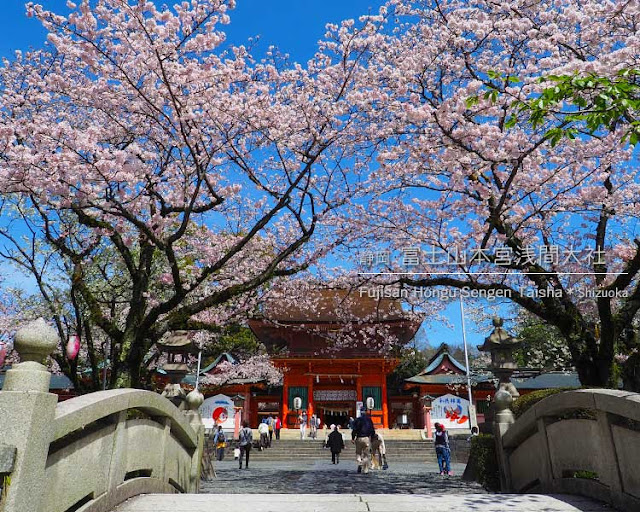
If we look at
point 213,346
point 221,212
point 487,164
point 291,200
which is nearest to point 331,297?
point 213,346

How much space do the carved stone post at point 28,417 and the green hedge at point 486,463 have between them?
7.32m

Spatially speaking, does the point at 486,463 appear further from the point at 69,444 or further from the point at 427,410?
the point at 427,410

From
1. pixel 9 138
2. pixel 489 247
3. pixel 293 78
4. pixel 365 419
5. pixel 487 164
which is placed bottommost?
pixel 365 419

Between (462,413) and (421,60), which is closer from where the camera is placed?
(421,60)

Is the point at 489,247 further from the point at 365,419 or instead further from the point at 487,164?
the point at 365,419

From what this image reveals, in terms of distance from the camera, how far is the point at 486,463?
8477 millimetres

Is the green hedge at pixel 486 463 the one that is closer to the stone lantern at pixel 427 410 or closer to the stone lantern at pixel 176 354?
the stone lantern at pixel 176 354

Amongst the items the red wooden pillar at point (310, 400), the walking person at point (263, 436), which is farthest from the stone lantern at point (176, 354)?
the red wooden pillar at point (310, 400)

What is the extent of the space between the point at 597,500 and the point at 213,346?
95.8ft

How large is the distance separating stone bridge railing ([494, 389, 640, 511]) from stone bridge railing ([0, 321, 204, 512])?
447cm

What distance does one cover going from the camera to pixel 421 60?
9.36m

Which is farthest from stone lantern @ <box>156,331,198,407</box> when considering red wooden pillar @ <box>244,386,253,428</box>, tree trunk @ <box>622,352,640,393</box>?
red wooden pillar @ <box>244,386,253,428</box>

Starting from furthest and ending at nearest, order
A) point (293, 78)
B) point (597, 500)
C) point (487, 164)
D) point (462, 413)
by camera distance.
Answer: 1. point (462, 413)
2. point (293, 78)
3. point (487, 164)
4. point (597, 500)

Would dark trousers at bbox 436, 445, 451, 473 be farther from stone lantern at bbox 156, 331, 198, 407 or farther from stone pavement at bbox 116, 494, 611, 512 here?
stone pavement at bbox 116, 494, 611, 512
